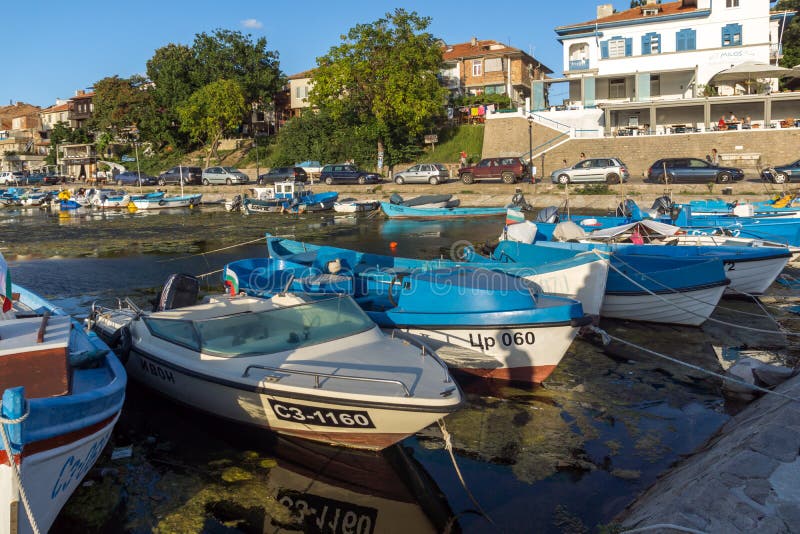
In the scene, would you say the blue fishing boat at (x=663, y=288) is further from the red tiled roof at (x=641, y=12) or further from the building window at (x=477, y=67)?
the building window at (x=477, y=67)

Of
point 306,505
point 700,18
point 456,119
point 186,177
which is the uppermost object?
point 700,18

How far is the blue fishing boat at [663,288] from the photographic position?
11703mm

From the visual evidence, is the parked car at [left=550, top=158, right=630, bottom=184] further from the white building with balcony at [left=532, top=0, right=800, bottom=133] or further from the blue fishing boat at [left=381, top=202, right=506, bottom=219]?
the white building with balcony at [left=532, top=0, right=800, bottom=133]

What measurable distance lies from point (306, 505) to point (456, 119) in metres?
48.2

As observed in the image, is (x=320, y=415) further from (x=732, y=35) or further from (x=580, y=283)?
(x=732, y=35)

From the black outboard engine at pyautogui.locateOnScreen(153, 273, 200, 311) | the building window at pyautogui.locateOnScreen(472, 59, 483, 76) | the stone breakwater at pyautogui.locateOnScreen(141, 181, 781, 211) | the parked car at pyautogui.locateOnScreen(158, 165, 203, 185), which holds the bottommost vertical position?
the black outboard engine at pyautogui.locateOnScreen(153, 273, 200, 311)

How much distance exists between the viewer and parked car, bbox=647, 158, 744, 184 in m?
32.2

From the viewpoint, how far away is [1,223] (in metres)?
37.2

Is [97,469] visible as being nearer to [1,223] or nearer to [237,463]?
[237,463]

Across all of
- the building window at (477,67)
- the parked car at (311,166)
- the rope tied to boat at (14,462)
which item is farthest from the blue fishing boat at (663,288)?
the building window at (477,67)

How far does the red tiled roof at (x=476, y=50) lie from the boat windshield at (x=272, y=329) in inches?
2072

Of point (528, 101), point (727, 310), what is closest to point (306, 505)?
point (727, 310)

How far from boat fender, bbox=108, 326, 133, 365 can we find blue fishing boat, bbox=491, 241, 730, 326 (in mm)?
8278

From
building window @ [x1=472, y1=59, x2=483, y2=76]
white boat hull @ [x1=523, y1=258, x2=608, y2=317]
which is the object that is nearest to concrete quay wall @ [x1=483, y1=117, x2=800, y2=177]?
building window @ [x1=472, y1=59, x2=483, y2=76]
